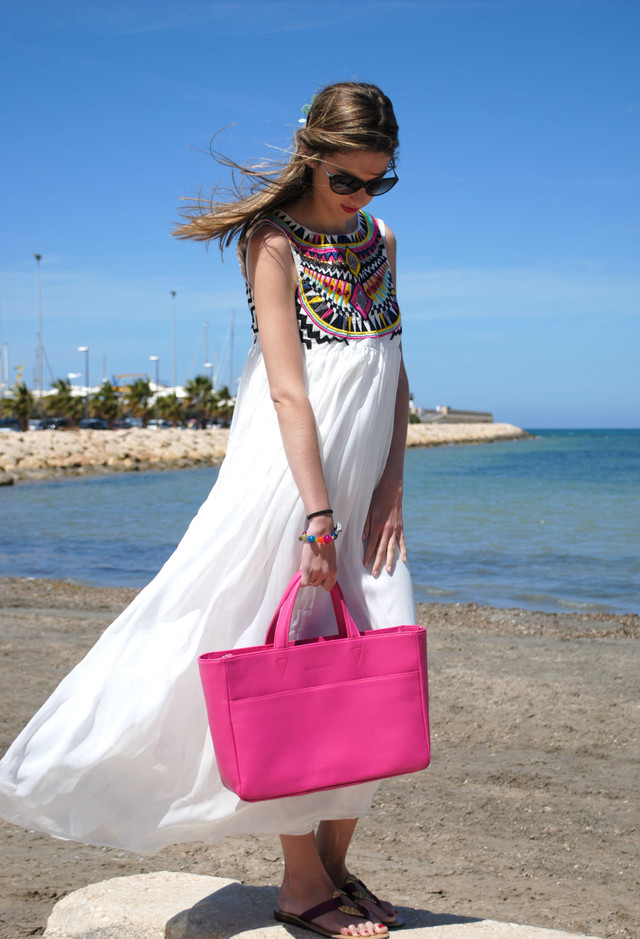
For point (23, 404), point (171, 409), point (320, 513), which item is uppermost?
point (23, 404)

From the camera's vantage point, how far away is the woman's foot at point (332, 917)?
2.18 m

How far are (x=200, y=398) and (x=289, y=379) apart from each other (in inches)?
3025

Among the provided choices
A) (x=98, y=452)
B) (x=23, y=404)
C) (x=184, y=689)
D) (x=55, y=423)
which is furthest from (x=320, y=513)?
(x=55, y=423)

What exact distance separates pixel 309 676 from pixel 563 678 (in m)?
4.07

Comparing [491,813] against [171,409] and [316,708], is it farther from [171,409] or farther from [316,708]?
[171,409]

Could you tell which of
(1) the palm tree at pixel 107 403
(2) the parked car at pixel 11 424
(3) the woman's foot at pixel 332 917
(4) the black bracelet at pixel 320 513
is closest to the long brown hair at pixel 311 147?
(4) the black bracelet at pixel 320 513

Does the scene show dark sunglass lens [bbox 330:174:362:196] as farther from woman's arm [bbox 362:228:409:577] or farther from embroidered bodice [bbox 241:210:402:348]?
woman's arm [bbox 362:228:409:577]

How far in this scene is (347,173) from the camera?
7.08 ft

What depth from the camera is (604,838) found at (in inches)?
130

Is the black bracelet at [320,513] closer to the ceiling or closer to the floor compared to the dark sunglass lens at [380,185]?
closer to the floor

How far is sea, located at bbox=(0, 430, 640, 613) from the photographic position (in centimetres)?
1052

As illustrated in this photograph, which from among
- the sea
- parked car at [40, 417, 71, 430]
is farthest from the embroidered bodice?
parked car at [40, 417, 71, 430]

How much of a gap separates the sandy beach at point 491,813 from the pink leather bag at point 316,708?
3.28 ft

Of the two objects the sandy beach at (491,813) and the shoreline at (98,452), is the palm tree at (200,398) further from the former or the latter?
the sandy beach at (491,813)
